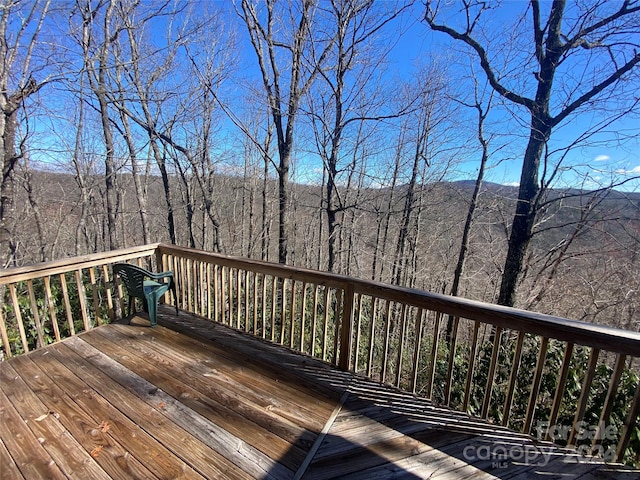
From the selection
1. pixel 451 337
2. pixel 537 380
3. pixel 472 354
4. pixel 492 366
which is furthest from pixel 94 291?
pixel 537 380

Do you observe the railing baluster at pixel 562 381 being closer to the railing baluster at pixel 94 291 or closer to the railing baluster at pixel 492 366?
the railing baluster at pixel 492 366

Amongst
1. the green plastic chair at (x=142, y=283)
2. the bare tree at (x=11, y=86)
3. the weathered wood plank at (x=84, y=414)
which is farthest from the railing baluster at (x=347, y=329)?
the bare tree at (x=11, y=86)

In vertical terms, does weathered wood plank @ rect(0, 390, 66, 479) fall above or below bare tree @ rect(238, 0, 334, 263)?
below

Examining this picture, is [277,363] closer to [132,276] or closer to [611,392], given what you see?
[132,276]

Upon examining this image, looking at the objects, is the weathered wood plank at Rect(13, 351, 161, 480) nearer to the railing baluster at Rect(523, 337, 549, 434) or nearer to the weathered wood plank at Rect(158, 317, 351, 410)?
the weathered wood plank at Rect(158, 317, 351, 410)

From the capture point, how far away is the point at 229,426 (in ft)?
6.17

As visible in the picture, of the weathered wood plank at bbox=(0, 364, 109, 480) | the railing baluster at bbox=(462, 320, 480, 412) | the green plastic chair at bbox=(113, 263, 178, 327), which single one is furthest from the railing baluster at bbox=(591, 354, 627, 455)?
the green plastic chair at bbox=(113, 263, 178, 327)

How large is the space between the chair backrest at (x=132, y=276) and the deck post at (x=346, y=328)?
85.8 inches

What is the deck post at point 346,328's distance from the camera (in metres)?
2.50

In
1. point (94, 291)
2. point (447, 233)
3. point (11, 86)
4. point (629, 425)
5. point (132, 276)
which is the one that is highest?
point (11, 86)

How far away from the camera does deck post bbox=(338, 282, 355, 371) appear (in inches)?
98.2

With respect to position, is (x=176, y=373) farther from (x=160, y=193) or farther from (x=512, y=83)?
(x=160, y=193)

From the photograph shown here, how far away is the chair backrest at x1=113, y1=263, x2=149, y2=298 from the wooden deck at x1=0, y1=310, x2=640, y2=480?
2.18 ft

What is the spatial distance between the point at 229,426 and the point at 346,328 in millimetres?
1165
